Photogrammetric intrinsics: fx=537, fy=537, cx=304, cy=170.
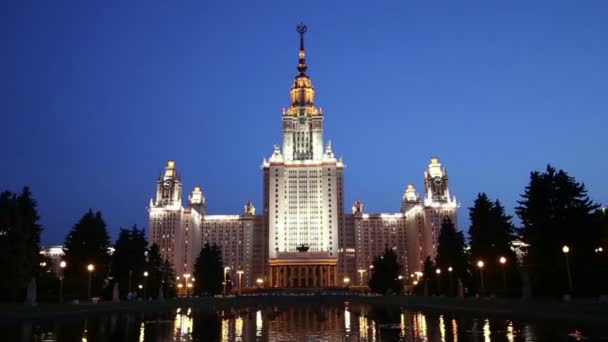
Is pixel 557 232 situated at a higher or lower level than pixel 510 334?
higher

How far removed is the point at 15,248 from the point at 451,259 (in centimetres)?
5197

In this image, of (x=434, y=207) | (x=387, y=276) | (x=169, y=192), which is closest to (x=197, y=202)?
(x=169, y=192)

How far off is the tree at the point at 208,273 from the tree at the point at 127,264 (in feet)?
96.0

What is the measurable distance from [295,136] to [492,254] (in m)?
131

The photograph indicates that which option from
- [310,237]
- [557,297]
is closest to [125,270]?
[557,297]

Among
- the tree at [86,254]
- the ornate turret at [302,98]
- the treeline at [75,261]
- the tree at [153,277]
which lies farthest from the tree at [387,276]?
the ornate turret at [302,98]

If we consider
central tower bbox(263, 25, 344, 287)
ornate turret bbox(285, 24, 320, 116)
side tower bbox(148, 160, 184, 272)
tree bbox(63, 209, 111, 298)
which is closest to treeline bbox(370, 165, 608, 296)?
tree bbox(63, 209, 111, 298)

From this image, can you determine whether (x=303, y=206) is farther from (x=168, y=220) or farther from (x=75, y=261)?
(x=75, y=261)

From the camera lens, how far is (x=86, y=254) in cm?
6650

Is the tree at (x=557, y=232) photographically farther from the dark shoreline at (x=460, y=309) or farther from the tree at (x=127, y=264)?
the tree at (x=127, y=264)

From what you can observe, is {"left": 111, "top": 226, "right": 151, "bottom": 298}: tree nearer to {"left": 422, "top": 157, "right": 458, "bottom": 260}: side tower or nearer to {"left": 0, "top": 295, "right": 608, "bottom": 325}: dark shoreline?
{"left": 0, "top": 295, "right": 608, "bottom": 325}: dark shoreline

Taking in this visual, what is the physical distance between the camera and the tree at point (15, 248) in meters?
42.7

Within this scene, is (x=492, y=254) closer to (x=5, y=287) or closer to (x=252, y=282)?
(x=5, y=287)

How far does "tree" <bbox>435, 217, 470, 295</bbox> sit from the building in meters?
89.4
